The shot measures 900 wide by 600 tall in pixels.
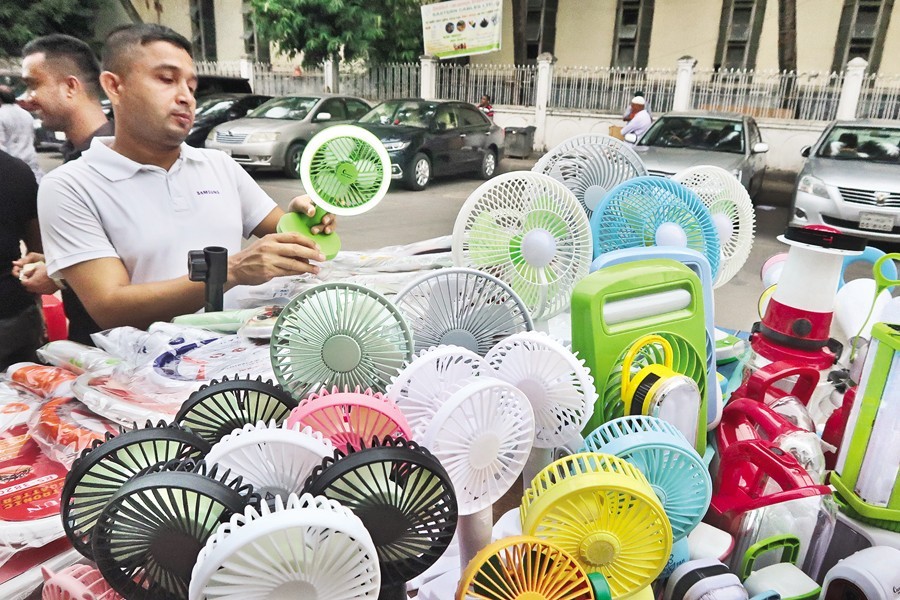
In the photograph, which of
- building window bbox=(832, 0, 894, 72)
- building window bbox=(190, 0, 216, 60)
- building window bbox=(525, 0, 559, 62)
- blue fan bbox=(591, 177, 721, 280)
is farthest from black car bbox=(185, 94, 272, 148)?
building window bbox=(832, 0, 894, 72)

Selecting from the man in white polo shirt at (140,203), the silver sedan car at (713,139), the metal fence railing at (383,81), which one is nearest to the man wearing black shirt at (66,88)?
the man in white polo shirt at (140,203)

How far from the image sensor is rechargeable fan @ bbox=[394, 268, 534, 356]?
101 cm

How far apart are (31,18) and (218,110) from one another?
8604 millimetres

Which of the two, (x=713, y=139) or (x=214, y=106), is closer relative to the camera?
(x=713, y=139)

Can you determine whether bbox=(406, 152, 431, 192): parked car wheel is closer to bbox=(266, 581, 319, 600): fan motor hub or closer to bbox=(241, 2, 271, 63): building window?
bbox=(266, 581, 319, 600): fan motor hub

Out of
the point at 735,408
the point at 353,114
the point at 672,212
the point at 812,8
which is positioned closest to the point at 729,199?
the point at 672,212

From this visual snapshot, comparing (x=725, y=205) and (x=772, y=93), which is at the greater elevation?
(x=772, y=93)

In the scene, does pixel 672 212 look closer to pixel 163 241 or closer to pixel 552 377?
pixel 552 377

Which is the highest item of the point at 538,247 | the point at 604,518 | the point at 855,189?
the point at 538,247

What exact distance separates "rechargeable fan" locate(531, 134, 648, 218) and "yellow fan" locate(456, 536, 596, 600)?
123cm

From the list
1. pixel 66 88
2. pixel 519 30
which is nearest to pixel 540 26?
pixel 519 30

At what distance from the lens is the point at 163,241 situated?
158cm

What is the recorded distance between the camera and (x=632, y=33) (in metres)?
12.6

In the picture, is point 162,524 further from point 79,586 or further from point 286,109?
point 286,109
